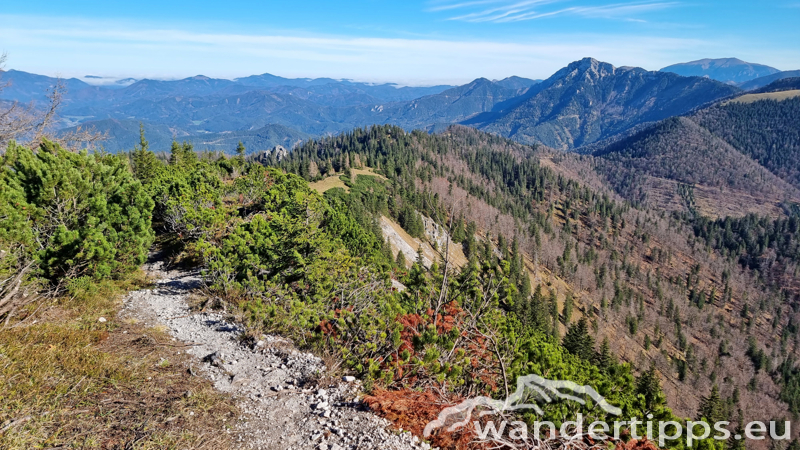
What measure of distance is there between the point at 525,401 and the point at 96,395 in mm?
10579

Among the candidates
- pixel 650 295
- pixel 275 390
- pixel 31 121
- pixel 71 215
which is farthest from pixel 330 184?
pixel 650 295

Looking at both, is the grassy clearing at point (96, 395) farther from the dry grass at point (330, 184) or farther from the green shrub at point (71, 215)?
the dry grass at point (330, 184)

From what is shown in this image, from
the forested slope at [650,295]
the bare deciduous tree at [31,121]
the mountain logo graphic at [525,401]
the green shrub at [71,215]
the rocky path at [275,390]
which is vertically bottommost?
the forested slope at [650,295]

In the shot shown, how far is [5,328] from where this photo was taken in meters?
9.93

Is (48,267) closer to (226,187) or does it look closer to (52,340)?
(52,340)

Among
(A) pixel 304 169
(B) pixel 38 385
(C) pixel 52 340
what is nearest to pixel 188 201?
(C) pixel 52 340

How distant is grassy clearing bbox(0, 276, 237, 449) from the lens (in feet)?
25.5

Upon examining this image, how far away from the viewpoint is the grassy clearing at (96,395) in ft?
25.5

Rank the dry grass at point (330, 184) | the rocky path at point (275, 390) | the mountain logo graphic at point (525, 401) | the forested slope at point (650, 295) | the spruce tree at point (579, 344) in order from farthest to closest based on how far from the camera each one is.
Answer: the forested slope at point (650, 295) < the dry grass at point (330, 184) < the spruce tree at point (579, 344) < the mountain logo graphic at point (525, 401) < the rocky path at point (275, 390)

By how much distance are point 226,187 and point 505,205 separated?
175041mm

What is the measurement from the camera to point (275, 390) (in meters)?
11.2

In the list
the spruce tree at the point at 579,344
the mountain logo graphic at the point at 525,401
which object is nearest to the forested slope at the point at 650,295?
the spruce tree at the point at 579,344

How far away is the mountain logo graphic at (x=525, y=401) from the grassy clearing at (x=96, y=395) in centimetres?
517

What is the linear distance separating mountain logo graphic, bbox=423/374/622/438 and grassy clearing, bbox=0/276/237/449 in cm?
517
